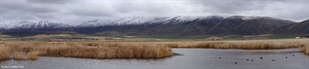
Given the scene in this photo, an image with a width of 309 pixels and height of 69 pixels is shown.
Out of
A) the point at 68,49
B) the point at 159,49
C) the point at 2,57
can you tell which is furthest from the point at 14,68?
the point at 159,49

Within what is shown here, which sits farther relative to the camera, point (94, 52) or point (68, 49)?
point (68, 49)

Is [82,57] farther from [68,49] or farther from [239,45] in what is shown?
[239,45]

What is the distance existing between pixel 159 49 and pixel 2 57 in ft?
56.2

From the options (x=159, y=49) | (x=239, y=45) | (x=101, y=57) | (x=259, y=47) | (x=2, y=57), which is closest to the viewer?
(x=2, y=57)

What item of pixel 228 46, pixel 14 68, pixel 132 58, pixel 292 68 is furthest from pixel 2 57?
pixel 228 46

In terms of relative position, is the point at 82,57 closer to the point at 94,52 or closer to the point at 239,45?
the point at 94,52

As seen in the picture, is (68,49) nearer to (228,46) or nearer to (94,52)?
(94,52)

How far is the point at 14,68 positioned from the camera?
2519 centimetres

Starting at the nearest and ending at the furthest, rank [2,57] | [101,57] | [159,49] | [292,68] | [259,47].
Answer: [292,68] < [2,57] < [101,57] < [159,49] < [259,47]

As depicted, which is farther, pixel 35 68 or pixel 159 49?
pixel 159 49

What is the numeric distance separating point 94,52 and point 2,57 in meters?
9.44

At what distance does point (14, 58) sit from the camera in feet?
109

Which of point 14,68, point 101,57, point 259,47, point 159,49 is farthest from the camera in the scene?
point 259,47

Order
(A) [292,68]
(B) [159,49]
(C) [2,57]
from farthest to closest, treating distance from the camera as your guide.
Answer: (B) [159,49] < (C) [2,57] < (A) [292,68]
